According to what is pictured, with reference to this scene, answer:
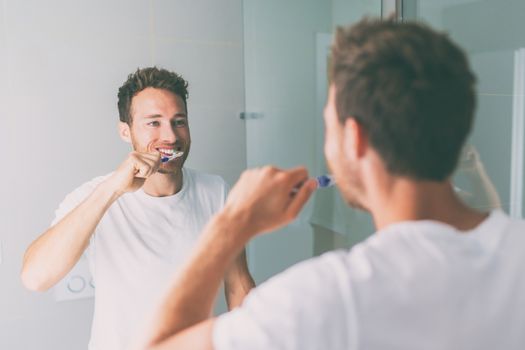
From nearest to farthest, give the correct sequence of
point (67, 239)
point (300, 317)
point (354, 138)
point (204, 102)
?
point (300, 317), point (354, 138), point (67, 239), point (204, 102)

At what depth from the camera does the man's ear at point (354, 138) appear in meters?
0.63

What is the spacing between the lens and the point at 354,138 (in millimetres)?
634

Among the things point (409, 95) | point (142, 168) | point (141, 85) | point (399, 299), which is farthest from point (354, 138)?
point (141, 85)

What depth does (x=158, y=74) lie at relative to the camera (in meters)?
1.38

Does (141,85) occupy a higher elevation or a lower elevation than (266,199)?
higher

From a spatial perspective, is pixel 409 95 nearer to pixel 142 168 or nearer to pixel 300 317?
pixel 300 317

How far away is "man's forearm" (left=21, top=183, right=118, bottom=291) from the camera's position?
119 cm

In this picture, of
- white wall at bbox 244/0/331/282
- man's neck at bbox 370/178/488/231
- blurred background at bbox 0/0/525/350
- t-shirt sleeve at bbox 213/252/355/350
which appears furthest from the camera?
white wall at bbox 244/0/331/282

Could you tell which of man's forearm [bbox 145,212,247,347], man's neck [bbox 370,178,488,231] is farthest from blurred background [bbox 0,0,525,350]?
man's forearm [bbox 145,212,247,347]

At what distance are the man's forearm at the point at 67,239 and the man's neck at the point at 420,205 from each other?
2.39 feet

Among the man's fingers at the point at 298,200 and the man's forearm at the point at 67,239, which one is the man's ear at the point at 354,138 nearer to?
the man's fingers at the point at 298,200

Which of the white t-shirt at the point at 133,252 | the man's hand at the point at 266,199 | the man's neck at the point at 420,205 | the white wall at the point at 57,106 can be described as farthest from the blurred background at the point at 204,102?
the man's hand at the point at 266,199

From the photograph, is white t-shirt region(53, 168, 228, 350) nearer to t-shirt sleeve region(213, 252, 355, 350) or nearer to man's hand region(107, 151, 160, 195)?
man's hand region(107, 151, 160, 195)

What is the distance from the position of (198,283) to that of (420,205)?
271 mm
